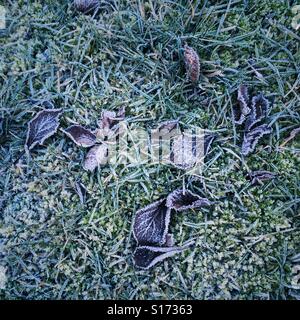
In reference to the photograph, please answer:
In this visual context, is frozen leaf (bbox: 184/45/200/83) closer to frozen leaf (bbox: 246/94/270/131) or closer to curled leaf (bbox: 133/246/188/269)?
frozen leaf (bbox: 246/94/270/131)

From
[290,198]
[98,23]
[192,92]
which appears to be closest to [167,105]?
[192,92]

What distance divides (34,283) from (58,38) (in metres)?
1.24

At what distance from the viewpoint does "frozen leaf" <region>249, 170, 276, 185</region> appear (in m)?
1.93

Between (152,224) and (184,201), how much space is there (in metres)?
0.19

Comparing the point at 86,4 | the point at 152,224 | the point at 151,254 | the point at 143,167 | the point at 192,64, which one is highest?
the point at 86,4

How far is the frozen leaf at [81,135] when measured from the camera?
198 cm

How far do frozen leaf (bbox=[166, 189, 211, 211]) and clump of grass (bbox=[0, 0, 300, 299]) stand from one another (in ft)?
0.14

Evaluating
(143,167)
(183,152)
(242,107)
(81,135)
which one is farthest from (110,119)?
(242,107)

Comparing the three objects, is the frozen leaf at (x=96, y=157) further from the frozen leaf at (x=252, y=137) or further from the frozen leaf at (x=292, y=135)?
the frozen leaf at (x=292, y=135)

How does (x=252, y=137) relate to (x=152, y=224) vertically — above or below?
above

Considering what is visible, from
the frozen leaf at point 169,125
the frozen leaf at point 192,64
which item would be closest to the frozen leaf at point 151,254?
the frozen leaf at point 169,125

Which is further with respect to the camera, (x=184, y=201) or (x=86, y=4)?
(x=86, y=4)

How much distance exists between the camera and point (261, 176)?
6.32ft

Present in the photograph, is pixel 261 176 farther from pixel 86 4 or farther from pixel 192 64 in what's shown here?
pixel 86 4
